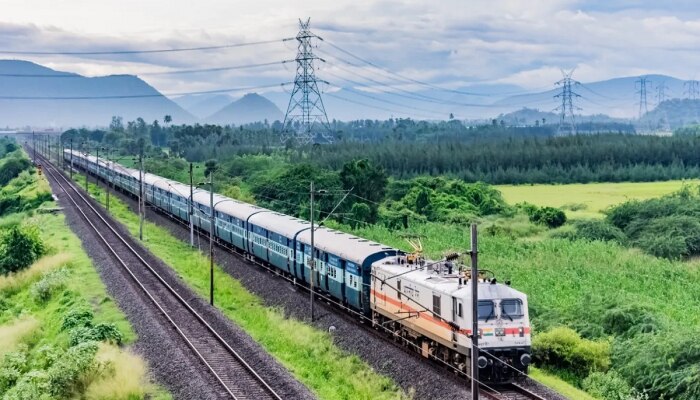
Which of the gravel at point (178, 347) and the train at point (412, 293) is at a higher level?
the train at point (412, 293)

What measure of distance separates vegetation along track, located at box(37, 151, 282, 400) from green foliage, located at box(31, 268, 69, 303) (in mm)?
3989

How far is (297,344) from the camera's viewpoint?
3556 cm

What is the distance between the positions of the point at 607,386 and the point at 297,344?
43.7ft

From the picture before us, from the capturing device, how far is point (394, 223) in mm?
80125

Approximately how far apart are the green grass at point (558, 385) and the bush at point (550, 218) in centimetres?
5182

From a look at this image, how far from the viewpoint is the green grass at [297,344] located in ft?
97.3

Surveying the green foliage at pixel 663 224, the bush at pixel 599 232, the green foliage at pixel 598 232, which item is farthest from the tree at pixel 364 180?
the green foliage at pixel 663 224

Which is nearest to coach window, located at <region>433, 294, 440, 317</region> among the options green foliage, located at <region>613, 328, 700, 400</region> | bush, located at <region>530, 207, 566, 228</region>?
green foliage, located at <region>613, 328, 700, 400</region>

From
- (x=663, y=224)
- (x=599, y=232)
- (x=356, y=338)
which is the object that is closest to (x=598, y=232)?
(x=599, y=232)

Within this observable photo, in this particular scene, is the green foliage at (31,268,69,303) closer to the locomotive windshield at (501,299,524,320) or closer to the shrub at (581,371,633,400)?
the locomotive windshield at (501,299,524,320)

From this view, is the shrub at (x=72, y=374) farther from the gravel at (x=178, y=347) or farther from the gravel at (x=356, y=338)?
the gravel at (x=356, y=338)

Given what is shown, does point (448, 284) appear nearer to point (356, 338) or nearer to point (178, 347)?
point (356, 338)

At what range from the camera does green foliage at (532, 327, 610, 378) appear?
31141mm

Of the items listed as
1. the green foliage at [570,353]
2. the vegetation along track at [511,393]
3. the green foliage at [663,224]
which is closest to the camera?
the vegetation along track at [511,393]
